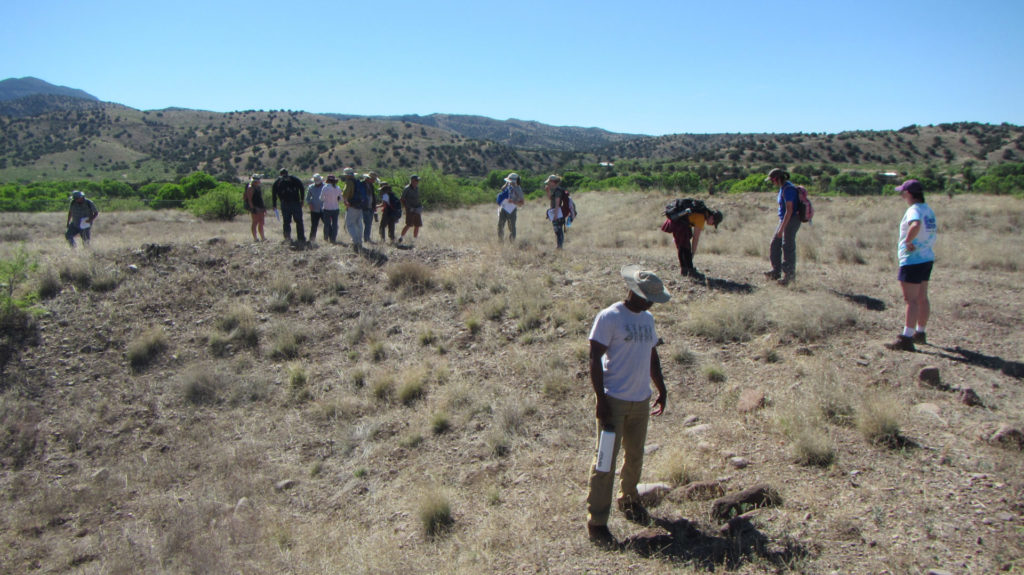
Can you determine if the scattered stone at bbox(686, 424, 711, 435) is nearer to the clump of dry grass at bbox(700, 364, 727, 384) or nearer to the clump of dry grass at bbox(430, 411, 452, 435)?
the clump of dry grass at bbox(700, 364, 727, 384)

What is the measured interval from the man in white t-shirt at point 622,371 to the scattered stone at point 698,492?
742 millimetres

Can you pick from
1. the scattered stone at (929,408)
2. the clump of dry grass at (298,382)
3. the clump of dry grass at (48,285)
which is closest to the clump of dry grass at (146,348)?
the clump of dry grass at (298,382)

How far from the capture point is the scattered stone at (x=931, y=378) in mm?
5957

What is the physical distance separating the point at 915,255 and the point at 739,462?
3428mm

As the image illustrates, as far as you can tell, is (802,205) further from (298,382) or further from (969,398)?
(298,382)

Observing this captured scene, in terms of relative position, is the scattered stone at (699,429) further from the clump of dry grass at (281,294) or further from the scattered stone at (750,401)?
the clump of dry grass at (281,294)

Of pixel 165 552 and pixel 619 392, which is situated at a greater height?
pixel 619 392

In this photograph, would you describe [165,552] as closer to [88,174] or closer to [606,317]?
[606,317]

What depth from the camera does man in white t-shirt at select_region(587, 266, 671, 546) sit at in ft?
13.0

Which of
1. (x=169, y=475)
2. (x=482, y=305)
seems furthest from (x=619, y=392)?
(x=482, y=305)

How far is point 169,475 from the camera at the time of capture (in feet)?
22.4

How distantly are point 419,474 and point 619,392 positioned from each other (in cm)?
290

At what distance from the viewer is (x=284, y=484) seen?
6426mm

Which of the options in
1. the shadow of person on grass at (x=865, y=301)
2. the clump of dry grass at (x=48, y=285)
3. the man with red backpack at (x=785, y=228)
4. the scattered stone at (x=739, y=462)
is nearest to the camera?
the scattered stone at (x=739, y=462)
